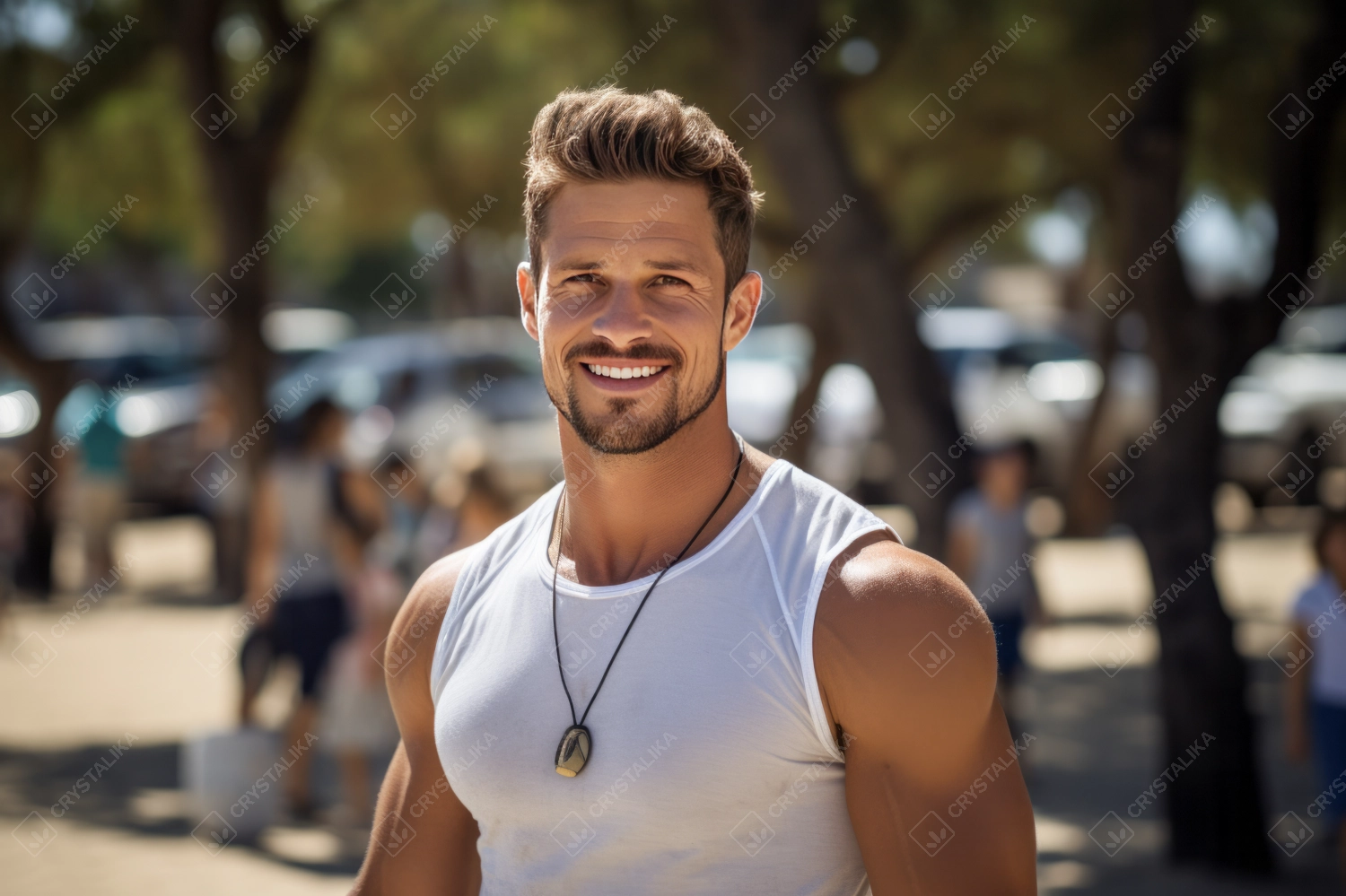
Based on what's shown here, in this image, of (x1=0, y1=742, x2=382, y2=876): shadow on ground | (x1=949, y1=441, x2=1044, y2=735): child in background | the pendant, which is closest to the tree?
(x1=949, y1=441, x2=1044, y2=735): child in background

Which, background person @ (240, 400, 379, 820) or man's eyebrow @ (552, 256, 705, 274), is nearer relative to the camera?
man's eyebrow @ (552, 256, 705, 274)

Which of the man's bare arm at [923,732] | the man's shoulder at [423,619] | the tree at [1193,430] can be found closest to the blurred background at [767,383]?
the tree at [1193,430]

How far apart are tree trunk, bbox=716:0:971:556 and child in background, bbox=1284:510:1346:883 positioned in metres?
1.93

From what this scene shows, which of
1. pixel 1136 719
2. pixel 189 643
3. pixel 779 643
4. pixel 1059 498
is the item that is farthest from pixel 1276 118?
pixel 1059 498

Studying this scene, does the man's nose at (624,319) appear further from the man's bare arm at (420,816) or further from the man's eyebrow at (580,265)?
the man's bare arm at (420,816)

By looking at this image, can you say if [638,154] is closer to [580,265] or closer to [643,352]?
[580,265]

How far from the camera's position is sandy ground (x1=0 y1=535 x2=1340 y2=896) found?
20.4 ft

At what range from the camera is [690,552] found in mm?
2070

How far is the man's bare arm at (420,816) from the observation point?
7.26ft

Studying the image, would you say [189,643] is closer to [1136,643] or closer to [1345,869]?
[1136,643]

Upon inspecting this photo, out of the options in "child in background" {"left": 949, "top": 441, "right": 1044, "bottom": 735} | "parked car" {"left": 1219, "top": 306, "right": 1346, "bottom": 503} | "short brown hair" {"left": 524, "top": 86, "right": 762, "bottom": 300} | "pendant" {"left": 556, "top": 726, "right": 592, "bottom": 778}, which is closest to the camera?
"pendant" {"left": 556, "top": 726, "right": 592, "bottom": 778}

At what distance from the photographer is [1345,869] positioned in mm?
5195

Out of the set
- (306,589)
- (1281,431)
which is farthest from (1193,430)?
(1281,431)

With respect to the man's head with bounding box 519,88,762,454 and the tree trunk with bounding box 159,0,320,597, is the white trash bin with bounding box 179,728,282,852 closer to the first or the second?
the man's head with bounding box 519,88,762,454
